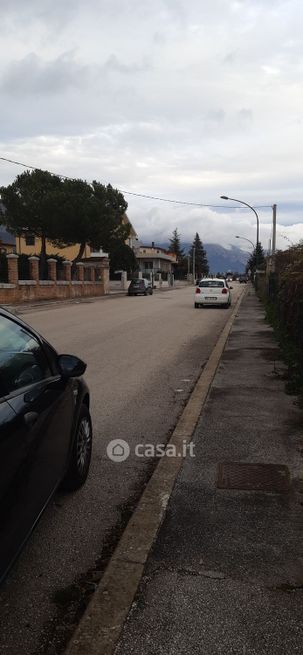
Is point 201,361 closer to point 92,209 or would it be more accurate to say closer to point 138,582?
point 138,582

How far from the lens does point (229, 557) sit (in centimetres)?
311

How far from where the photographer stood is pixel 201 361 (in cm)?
1040

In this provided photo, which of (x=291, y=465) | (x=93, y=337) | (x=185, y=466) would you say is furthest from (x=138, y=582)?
(x=93, y=337)

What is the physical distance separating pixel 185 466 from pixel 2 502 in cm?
246

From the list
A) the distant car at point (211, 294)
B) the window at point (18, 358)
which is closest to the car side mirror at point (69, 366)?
the window at point (18, 358)

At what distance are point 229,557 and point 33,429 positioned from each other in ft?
4.23

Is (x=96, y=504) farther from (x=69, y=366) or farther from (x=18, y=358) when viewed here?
(x=18, y=358)

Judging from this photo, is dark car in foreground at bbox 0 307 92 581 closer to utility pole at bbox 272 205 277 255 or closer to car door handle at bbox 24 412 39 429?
car door handle at bbox 24 412 39 429

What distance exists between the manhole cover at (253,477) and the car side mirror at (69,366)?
1362 millimetres

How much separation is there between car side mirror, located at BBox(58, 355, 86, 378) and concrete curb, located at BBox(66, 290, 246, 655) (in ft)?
3.21

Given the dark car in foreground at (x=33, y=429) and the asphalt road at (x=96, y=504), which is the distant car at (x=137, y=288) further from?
the dark car in foreground at (x=33, y=429)
